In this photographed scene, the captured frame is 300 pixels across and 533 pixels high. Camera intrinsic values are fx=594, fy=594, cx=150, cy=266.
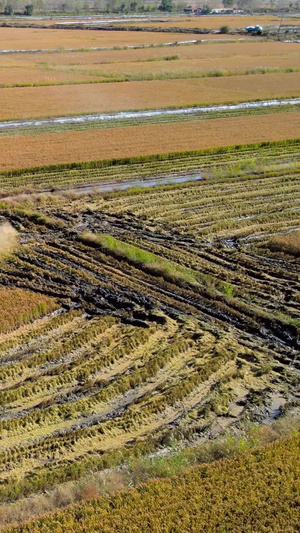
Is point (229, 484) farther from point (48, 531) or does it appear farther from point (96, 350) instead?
point (96, 350)

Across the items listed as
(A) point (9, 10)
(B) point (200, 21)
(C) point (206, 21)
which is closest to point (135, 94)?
(B) point (200, 21)

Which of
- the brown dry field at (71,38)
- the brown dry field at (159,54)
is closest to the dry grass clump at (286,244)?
the brown dry field at (159,54)

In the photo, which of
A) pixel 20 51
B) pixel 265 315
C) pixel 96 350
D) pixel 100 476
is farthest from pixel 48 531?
pixel 20 51

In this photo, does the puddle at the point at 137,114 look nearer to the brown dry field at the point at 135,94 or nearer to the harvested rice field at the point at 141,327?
the brown dry field at the point at 135,94

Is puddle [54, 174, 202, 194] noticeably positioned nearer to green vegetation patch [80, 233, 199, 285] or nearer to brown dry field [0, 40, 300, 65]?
green vegetation patch [80, 233, 199, 285]

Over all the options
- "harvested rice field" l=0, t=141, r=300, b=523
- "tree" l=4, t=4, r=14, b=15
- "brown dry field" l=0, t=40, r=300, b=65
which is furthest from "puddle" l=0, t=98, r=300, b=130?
"tree" l=4, t=4, r=14, b=15

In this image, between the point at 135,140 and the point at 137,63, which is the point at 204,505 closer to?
the point at 135,140
